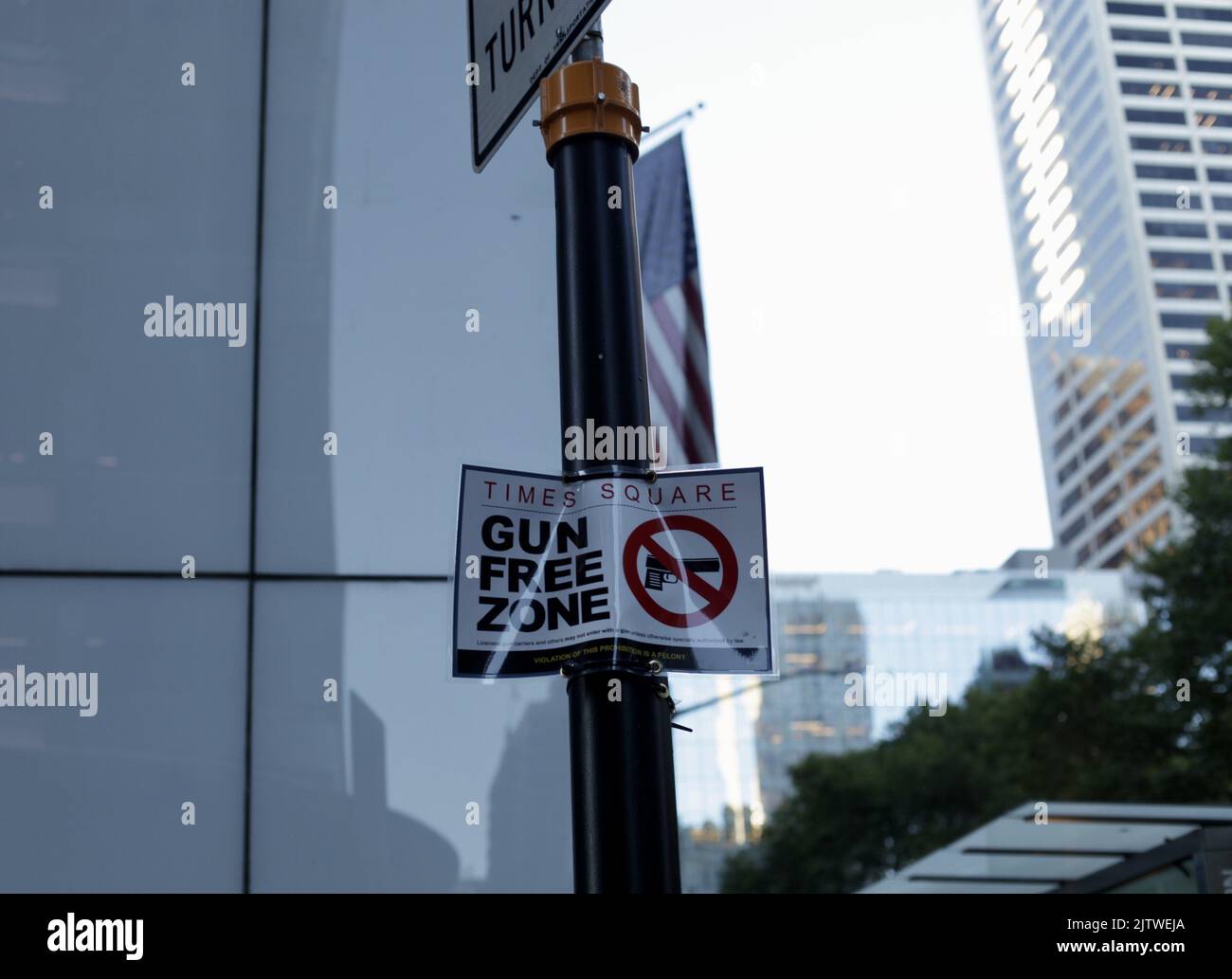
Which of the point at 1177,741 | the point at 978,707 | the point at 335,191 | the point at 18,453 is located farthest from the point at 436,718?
the point at 978,707

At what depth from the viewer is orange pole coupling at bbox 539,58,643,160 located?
3580 millimetres

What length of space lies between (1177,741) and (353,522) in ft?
93.9

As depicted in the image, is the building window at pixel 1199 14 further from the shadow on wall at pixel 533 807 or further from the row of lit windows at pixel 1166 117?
the shadow on wall at pixel 533 807

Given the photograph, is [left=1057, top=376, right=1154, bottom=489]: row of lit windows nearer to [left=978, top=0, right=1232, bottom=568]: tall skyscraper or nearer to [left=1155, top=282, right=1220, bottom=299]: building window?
[left=978, top=0, right=1232, bottom=568]: tall skyscraper

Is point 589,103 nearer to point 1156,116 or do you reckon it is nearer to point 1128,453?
point 1128,453

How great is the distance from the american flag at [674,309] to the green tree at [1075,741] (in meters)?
16.6

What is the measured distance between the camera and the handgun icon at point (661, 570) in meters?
3.23

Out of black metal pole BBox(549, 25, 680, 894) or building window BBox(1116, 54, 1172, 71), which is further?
building window BBox(1116, 54, 1172, 71)

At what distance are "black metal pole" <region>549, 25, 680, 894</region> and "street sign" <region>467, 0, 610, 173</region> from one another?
19 centimetres

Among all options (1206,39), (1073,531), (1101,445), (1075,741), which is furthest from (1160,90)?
(1075,741)

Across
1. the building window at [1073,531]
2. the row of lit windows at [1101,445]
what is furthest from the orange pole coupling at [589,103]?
the building window at [1073,531]

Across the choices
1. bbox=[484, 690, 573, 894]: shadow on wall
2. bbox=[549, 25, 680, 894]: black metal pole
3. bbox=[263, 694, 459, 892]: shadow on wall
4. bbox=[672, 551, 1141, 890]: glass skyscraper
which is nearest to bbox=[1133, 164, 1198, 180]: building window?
bbox=[672, 551, 1141, 890]: glass skyscraper

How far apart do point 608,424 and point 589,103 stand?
917mm

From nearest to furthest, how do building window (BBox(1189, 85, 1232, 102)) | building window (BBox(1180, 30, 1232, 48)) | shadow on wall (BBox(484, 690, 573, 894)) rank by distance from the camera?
1. shadow on wall (BBox(484, 690, 573, 894))
2. building window (BBox(1189, 85, 1232, 102))
3. building window (BBox(1180, 30, 1232, 48))
